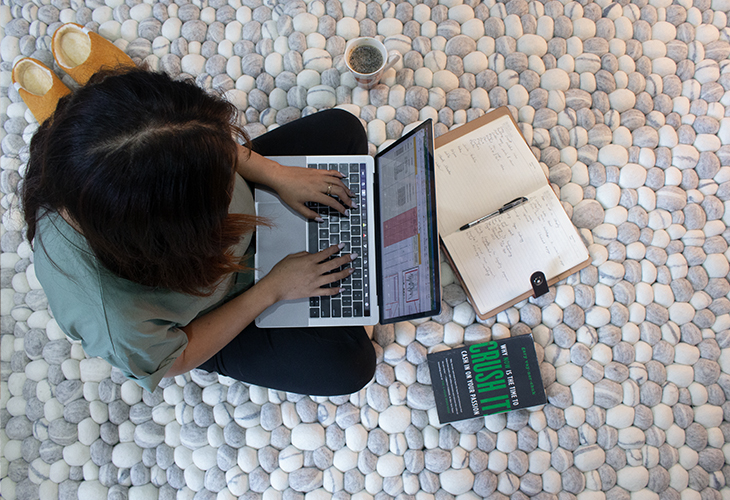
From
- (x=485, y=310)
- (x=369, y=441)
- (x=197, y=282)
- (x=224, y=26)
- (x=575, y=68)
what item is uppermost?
(x=224, y=26)

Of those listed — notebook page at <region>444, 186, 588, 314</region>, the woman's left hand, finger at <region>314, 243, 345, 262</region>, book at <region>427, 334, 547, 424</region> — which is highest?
the woman's left hand

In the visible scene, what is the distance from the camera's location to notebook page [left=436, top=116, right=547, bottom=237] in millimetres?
939

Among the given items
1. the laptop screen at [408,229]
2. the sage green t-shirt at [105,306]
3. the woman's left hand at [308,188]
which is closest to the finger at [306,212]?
the woman's left hand at [308,188]

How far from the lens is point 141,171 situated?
0.42 m

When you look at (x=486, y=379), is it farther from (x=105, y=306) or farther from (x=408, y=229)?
(x=105, y=306)

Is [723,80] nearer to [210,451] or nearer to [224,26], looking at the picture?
[224,26]

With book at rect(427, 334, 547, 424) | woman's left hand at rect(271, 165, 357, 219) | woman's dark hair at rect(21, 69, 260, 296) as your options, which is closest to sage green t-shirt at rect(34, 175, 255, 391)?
woman's dark hair at rect(21, 69, 260, 296)

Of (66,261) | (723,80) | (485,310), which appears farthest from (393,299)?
(723,80)

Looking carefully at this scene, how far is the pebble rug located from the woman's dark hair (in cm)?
52

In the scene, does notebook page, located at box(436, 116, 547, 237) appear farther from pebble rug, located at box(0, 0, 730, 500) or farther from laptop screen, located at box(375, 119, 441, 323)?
laptop screen, located at box(375, 119, 441, 323)

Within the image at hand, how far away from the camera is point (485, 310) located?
92 cm

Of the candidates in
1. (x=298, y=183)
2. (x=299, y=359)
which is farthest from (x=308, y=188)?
(x=299, y=359)

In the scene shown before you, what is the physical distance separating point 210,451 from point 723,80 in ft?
4.74

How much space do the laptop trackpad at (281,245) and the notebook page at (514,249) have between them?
1.09 ft
